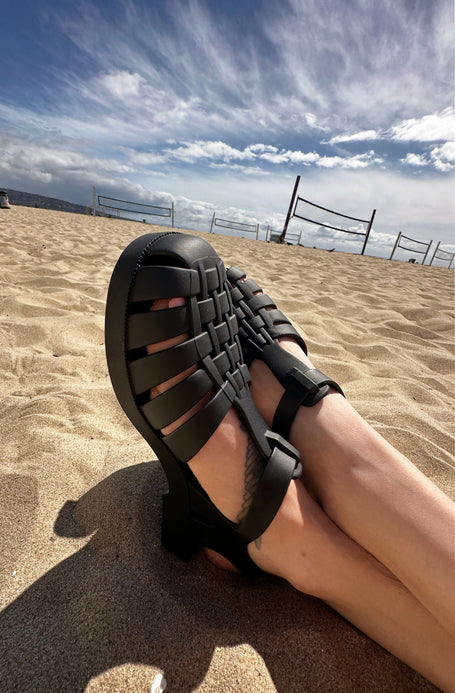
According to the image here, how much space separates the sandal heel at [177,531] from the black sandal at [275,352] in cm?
28

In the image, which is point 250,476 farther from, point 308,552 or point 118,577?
point 118,577

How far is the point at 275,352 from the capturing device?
2.88ft

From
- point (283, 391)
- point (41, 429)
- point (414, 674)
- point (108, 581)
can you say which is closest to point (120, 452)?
point (41, 429)

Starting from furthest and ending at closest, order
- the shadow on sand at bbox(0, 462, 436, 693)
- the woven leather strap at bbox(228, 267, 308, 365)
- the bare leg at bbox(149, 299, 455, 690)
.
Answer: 1. the woven leather strap at bbox(228, 267, 308, 365)
2. the bare leg at bbox(149, 299, 455, 690)
3. the shadow on sand at bbox(0, 462, 436, 693)

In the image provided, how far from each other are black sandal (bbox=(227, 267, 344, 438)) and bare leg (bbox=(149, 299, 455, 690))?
0.16 m

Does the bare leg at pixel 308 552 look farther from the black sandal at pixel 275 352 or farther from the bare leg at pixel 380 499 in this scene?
the black sandal at pixel 275 352

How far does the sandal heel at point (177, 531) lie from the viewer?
0.69m

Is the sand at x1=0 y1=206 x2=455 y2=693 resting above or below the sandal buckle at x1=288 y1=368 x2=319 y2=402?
below

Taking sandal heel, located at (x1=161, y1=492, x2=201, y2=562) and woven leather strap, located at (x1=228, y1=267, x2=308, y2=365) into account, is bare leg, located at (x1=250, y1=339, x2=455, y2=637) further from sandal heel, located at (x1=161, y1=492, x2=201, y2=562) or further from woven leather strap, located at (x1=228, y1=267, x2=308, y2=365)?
sandal heel, located at (x1=161, y1=492, x2=201, y2=562)

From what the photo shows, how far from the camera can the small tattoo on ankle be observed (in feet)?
2.13

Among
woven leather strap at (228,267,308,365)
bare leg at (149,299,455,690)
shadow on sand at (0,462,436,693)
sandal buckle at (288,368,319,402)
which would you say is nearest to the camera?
shadow on sand at (0,462,436,693)

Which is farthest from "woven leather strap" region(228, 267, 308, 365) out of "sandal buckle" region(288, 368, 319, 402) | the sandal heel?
the sandal heel

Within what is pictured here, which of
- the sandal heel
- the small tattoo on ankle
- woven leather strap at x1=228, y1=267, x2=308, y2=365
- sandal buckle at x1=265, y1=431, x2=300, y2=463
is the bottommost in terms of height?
the sandal heel

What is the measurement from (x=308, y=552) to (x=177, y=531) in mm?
259
